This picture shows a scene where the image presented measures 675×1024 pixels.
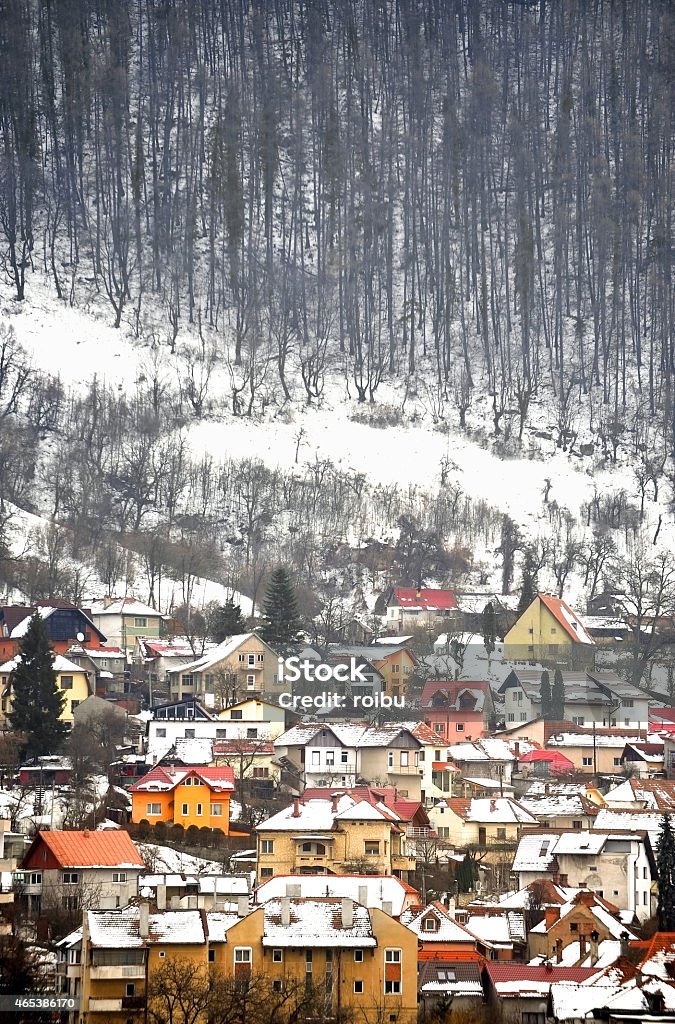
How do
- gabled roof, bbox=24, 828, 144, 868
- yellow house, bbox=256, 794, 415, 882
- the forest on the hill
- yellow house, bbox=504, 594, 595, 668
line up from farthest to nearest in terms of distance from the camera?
the forest on the hill < yellow house, bbox=504, 594, 595, 668 < yellow house, bbox=256, 794, 415, 882 < gabled roof, bbox=24, 828, 144, 868

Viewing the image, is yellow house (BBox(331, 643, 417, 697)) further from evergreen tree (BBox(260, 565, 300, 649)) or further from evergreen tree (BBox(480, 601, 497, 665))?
evergreen tree (BBox(480, 601, 497, 665))

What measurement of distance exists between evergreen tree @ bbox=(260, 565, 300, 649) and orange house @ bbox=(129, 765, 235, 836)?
23345 mm

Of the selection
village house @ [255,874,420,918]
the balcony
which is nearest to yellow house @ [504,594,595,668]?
village house @ [255,874,420,918]

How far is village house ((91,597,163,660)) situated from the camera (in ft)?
346

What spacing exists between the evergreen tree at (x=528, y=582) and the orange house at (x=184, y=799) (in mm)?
39856

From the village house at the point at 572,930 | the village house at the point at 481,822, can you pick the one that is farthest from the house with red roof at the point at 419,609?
the village house at the point at 572,930

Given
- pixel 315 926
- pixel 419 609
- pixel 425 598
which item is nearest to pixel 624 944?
pixel 315 926

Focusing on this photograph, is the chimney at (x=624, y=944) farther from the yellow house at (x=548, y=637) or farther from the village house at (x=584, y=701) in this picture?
the yellow house at (x=548, y=637)

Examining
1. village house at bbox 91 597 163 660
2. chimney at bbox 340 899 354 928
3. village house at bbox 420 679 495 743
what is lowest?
village house at bbox 420 679 495 743

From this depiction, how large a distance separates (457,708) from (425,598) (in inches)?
912

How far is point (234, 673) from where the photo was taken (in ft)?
316

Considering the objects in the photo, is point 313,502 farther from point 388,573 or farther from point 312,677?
point 312,677

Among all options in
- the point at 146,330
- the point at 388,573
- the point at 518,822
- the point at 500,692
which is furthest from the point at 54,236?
the point at 518,822

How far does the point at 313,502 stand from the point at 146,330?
27.3m
